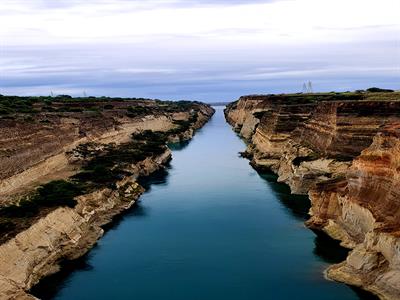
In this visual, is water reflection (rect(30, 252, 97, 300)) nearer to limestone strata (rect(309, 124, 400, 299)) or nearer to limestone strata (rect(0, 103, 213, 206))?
limestone strata (rect(0, 103, 213, 206))

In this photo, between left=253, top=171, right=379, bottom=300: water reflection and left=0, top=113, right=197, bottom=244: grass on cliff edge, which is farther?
left=0, top=113, right=197, bottom=244: grass on cliff edge

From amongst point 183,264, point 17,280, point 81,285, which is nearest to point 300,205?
point 183,264

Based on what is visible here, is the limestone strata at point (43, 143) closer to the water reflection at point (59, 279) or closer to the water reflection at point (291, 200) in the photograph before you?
the water reflection at point (59, 279)

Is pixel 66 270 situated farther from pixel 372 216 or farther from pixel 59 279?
pixel 372 216

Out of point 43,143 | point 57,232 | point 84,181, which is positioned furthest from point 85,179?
point 57,232

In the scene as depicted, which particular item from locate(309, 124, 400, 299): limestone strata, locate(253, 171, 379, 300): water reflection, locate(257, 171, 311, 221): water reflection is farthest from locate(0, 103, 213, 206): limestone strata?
locate(309, 124, 400, 299): limestone strata
